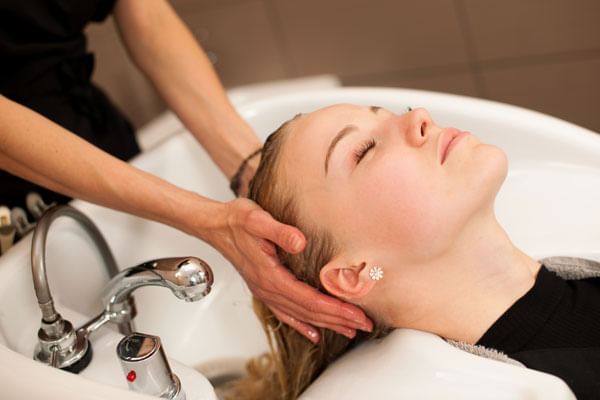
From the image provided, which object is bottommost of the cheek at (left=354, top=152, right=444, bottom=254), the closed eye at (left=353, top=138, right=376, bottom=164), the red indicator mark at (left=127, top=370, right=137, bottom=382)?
the red indicator mark at (left=127, top=370, right=137, bottom=382)

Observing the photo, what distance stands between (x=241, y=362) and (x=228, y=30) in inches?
57.5

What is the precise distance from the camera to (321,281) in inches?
40.6

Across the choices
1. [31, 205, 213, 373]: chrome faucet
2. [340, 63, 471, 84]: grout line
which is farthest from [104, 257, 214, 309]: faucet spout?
[340, 63, 471, 84]: grout line

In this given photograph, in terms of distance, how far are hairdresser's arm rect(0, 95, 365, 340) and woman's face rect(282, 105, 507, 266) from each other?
91 millimetres

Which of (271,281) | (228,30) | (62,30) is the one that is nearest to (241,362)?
(271,281)

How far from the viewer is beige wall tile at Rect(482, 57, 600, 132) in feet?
7.14

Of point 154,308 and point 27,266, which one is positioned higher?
point 27,266

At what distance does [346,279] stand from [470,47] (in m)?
1.45

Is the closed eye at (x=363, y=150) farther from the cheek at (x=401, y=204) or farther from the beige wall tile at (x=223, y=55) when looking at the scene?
the beige wall tile at (x=223, y=55)

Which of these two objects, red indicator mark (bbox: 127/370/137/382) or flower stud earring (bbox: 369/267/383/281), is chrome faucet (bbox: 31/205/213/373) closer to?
red indicator mark (bbox: 127/370/137/382)

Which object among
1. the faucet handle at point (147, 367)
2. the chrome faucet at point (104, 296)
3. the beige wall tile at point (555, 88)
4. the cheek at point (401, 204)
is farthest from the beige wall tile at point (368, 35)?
the faucet handle at point (147, 367)

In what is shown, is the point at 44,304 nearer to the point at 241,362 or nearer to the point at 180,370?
the point at 180,370

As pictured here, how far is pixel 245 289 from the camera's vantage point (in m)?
1.44

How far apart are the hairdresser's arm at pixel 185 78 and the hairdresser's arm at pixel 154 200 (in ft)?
0.87
